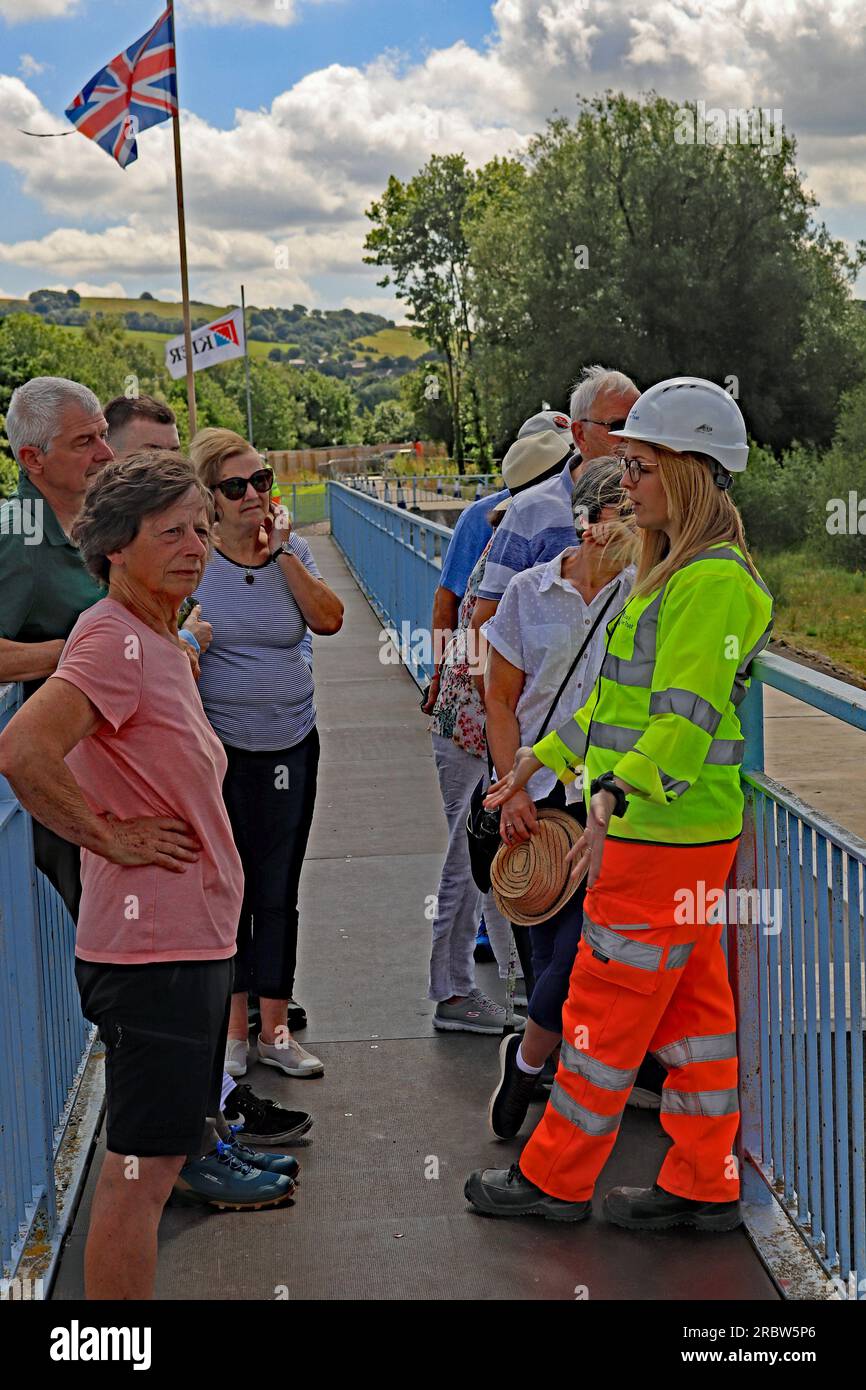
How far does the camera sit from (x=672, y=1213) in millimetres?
3557

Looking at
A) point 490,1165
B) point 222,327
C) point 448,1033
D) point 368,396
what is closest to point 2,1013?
point 490,1165

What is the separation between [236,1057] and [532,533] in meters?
1.76

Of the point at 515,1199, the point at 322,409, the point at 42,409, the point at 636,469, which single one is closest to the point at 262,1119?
the point at 515,1199

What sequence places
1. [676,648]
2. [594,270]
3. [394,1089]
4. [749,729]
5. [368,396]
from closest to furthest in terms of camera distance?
Answer: [676,648] → [749,729] → [394,1089] → [594,270] → [368,396]

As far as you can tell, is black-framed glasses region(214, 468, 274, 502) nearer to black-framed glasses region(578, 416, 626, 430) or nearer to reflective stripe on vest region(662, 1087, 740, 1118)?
black-framed glasses region(578, 416, 626, 430)

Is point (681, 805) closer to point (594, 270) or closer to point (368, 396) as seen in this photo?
point (594, 270)

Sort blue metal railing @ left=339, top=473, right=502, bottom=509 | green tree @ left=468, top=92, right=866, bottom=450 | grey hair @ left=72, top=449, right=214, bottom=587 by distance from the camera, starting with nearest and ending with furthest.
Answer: grey hair @ left=72, top=449, right=214, bottom=587, blue metal railing @ left=339, top=473, right=502, bottom=509, green tree @ left=468, top=92, right=866, bottom=450

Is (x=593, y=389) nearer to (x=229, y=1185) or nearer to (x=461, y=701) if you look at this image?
(x=461, y=701)

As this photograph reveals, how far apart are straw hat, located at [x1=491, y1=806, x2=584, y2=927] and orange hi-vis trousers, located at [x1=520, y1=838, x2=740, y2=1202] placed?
433 mm

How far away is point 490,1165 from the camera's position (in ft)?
13.1

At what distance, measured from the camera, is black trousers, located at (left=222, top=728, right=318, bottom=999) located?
4586 mm

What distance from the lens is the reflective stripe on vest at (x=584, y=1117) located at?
346cm

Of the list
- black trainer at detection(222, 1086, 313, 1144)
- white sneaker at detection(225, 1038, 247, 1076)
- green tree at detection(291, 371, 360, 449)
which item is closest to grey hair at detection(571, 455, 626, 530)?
black trainer at detection(222, 1086, 313, 1144)
